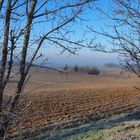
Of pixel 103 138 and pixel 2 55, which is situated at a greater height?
pixel 2 55

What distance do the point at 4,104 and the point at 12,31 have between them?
117 centimetres

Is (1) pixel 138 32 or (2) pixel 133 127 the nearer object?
(1) pixel 138 32

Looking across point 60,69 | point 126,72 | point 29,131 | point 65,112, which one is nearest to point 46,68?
point 60,69

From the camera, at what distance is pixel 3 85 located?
625 cm

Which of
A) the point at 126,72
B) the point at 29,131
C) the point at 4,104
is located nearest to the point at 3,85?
the point at 4,104

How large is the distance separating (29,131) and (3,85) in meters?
8.97

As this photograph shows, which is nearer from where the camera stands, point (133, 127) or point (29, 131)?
point (133, 127)

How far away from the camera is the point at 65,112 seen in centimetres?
2177

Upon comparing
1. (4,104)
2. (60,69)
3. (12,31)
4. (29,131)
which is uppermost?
(12,31)

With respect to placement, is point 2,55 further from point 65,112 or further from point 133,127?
point 65,112

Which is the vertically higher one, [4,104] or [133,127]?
[4,104]

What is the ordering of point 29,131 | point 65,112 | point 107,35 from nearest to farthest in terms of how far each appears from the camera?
point 107,35 < point 29,131 < point 65,112

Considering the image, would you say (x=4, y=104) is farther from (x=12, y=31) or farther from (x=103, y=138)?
(x=103, y=138)

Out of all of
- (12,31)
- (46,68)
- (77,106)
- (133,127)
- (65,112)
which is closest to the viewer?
(12,31)
